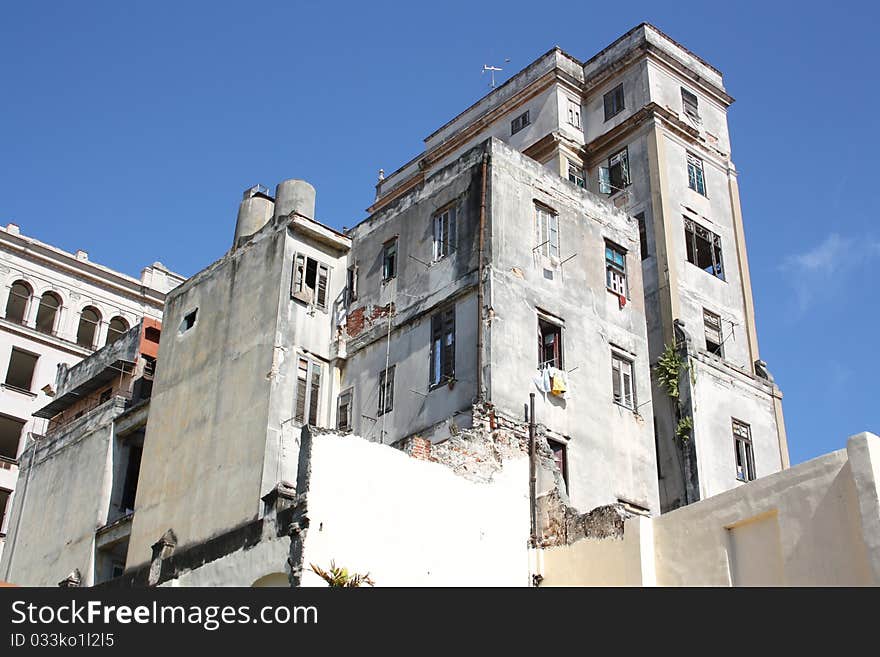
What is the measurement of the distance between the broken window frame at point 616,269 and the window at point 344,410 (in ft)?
24.5

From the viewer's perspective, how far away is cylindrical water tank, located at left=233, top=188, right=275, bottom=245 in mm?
34406

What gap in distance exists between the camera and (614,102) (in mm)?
43125

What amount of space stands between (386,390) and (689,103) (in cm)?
1919

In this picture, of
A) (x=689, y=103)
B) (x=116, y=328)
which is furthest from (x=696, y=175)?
(x=116, y=328)

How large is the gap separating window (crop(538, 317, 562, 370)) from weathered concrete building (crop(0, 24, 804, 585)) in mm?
57

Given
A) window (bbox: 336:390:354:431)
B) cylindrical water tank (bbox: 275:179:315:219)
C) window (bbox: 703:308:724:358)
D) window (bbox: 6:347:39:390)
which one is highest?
window (bbox: 6:347:39:390)

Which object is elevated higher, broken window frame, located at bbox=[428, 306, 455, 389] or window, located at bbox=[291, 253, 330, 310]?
window, located at bbox=[291, 253, 330, 310]

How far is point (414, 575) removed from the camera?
23.4 meters

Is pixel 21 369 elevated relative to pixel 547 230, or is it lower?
elevated

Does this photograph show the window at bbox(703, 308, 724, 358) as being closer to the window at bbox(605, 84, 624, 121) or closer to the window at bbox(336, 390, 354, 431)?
the window at bbox(605, 84, 624, 121)

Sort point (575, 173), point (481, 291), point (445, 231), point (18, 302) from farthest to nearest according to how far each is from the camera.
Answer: point (18, 302), point (575, 173), point (445, 231), point (481, 291)

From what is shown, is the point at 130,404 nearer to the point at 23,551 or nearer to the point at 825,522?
the point at 23,551

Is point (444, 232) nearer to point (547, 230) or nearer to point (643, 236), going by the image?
point (547, 230)

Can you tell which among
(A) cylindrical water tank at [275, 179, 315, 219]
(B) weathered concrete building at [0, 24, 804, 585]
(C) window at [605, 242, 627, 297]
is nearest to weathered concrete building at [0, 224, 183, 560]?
(B) weathered concrete building at [0, 24, 804, 585]
